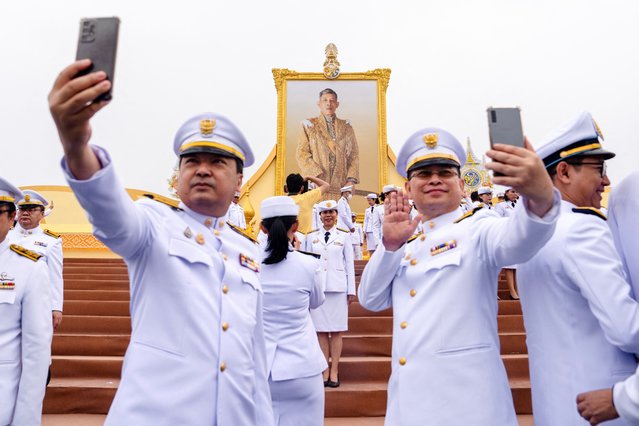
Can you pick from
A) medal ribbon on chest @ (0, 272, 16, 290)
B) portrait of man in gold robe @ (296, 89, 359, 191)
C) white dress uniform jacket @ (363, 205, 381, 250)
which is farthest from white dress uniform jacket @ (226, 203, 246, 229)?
portrait of man in gold robe @ (296, 89, 359, 191)

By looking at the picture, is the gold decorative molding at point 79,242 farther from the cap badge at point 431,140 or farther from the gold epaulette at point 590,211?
the gold epaulette at point 590,211

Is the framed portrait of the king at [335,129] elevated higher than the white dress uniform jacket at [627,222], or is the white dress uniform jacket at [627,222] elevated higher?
the framed portrait of the king at [335,129]

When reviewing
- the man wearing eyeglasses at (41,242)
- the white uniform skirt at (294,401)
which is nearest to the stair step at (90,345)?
the man wearing eyeglasses at (41,242)

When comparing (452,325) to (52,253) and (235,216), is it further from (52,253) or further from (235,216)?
(235,216)

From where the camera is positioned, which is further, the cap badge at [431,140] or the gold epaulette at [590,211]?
the cap badge at [431,140]

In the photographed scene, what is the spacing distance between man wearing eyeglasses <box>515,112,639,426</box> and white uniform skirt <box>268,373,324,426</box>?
4.50 feet

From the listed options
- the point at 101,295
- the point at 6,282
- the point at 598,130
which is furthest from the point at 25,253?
the point at 101,295

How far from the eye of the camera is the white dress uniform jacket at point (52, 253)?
13.3 feet

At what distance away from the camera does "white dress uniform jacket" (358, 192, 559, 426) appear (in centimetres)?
160

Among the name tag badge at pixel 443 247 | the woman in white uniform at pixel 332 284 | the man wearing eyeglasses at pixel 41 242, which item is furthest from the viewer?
the woman in white uniform at pixel 332 284

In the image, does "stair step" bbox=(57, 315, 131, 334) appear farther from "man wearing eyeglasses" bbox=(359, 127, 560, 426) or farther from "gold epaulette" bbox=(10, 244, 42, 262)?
"man wearing eyeglasses" bbox=(359, 127, 560, 426)

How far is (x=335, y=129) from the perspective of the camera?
15266 mm

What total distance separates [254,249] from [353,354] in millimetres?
3309

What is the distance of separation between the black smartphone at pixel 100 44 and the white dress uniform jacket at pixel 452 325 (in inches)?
47.2
